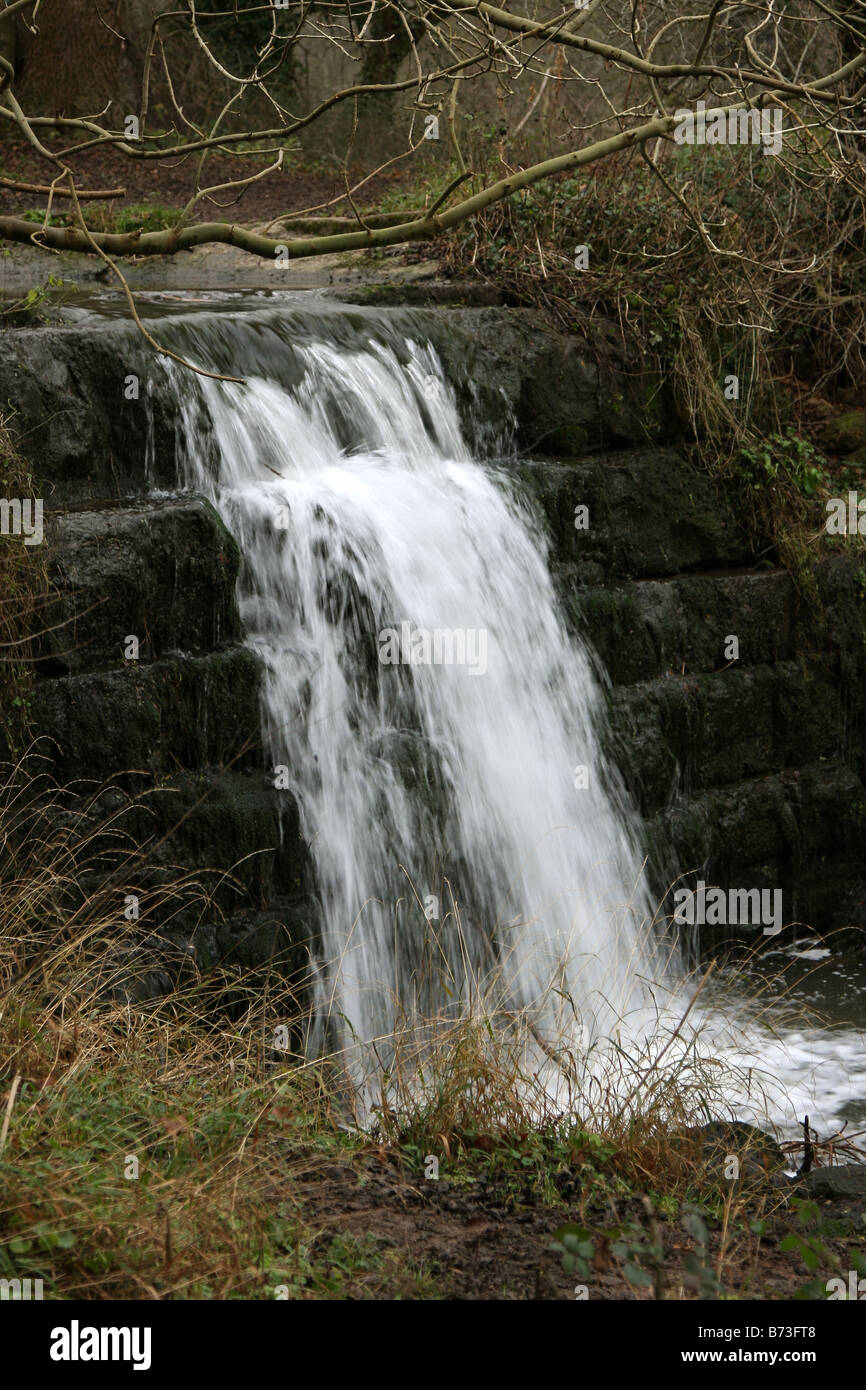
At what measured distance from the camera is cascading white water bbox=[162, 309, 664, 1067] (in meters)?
6.38

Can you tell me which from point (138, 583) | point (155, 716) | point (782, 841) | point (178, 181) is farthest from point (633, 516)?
point (178, 181)

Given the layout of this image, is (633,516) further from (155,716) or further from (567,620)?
(155,716)

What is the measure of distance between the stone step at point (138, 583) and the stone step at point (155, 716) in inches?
4.0

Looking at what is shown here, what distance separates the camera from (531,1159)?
4.27 metres

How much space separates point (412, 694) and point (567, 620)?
1.36 m

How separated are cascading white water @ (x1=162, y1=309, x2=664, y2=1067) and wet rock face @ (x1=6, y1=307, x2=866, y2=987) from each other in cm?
23

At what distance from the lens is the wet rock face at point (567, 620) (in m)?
5.79

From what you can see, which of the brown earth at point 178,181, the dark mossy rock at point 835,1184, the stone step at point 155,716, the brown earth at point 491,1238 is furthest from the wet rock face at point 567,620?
the brown earth at point 178,181

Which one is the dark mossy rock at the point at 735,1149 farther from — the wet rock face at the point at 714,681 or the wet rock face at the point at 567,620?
the wet rock face at the point at 714,681

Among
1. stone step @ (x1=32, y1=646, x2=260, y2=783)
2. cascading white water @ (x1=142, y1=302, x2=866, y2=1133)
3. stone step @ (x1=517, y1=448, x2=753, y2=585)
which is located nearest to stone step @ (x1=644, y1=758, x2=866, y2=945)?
cascading white water @ (x1=142, y1=302, x2=866, y2=1133)

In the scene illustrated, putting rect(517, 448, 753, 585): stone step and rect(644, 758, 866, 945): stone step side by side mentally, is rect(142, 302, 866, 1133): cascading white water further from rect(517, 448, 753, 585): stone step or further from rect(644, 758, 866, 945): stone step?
rect(644, 758, 866, 945): stone step

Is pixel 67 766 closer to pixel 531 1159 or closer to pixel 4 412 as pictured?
pixel 4 412

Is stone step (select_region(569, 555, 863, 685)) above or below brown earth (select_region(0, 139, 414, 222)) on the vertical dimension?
below

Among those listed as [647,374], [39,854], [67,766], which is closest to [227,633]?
[67,766]
